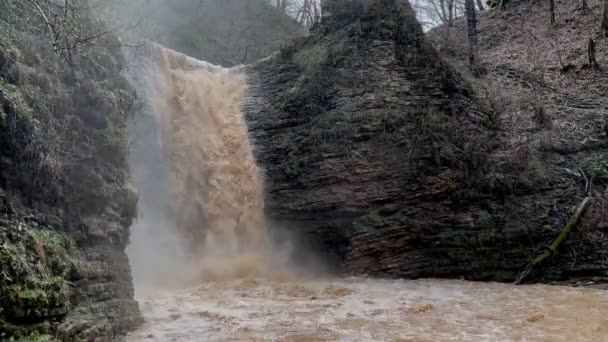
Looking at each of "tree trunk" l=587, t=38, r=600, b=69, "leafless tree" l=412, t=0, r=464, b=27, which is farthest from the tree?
"tree trunk" l=587, t=38, r=600, b=69

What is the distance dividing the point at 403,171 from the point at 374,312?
4.17m

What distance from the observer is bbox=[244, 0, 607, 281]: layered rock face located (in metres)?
10.2

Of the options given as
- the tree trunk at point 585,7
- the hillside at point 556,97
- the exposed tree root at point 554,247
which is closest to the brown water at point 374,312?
the exposed tree root at point 554,247

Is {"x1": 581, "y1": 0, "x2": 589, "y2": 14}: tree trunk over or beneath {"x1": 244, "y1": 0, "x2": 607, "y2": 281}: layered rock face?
over

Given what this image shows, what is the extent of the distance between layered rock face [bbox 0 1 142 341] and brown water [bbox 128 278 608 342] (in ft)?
3.12

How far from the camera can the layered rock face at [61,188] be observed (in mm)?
4586

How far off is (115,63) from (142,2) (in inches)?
368

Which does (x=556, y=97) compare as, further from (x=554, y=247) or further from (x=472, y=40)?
(x=554, y=247)

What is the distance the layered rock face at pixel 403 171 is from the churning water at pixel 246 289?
0.70 meters

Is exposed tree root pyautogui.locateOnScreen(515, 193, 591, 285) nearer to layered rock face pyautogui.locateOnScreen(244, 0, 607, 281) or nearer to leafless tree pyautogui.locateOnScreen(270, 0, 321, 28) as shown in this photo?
layered rock face pyautogui.locateOnScreen(244, 0, 607, 281)

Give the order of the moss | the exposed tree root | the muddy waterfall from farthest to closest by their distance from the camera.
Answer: the exposed tree root < the muddy waterfall < the moss

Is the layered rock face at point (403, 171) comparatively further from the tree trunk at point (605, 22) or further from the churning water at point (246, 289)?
the tree trunk at point (605, 22)

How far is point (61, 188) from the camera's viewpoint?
5637 mm

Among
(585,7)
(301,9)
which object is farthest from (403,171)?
(301,9)
